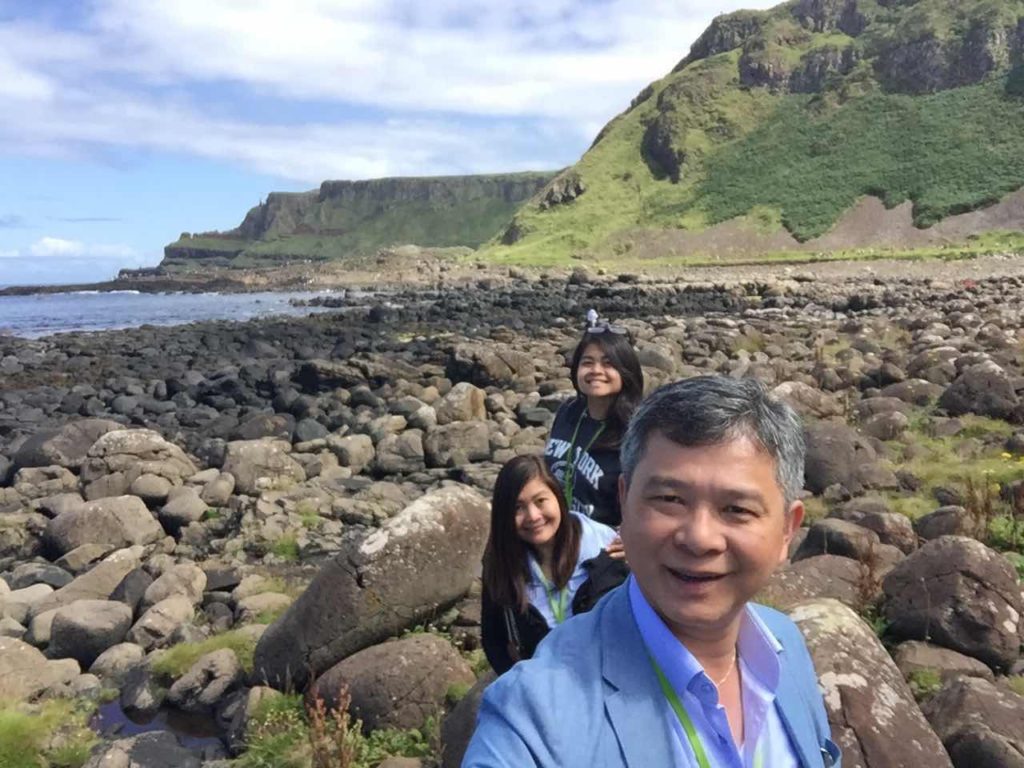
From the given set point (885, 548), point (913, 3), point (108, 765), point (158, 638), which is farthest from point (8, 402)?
point (913, 3)

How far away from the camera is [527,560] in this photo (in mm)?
3834

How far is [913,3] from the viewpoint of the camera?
110 metres

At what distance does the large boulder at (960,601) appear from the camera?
533 cm

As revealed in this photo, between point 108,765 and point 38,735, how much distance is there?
2.91 feet

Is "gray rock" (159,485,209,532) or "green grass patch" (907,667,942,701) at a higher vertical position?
"green grass patch" (907,667,942,701)

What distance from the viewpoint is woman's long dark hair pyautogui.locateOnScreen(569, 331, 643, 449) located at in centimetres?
484

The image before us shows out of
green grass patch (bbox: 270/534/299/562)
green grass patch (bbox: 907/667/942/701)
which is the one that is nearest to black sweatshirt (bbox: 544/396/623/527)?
green grass patch (bbox: 907/667/942/701)

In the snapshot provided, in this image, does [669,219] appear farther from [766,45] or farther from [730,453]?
[730,453]

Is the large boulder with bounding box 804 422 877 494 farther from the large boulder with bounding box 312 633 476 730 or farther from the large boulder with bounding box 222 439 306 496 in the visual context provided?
the large boulder with bounding box 222 439 306 496

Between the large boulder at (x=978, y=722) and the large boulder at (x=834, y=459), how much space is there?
16.5 ft

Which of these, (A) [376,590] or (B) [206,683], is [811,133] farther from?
(B) [206,683]

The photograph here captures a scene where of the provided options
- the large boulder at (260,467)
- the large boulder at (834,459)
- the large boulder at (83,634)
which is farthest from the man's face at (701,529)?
the large boulder at (260,467)

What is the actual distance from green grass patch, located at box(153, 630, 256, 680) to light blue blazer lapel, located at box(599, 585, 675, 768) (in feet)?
18.4

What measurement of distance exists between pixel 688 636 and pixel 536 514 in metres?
1.81
